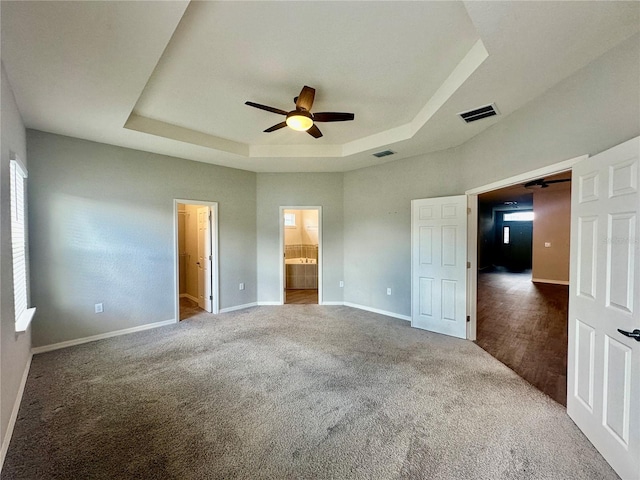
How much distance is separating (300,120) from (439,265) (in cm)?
285

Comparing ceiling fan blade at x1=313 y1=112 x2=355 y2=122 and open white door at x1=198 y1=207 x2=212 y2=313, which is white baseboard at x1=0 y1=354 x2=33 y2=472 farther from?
ceiling fan blade at x1=313 y1=112 x2=355 y2=122

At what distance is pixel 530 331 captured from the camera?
13.5 feet

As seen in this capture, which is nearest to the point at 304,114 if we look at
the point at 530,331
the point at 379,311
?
the point at 379,311

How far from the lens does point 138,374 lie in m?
2.82

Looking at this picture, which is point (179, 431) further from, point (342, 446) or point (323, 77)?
point (323, 77)

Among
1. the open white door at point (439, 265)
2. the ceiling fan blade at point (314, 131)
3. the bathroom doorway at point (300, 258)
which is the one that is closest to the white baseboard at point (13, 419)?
the ceiling fan blade at point (314, 131)

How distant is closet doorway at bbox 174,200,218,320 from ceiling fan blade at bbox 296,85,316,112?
2.97 meters

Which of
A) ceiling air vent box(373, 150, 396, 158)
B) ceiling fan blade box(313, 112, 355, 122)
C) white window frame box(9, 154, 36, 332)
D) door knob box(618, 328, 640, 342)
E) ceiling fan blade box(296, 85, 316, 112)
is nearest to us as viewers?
door knob box(618, 328, 640, 342)

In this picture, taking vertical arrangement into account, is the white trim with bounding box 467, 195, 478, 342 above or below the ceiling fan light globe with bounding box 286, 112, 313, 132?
below

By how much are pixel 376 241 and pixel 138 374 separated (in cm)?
396

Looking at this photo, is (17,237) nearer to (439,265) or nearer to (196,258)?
(196,258)

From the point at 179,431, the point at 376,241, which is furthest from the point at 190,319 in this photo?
the point at 376,241

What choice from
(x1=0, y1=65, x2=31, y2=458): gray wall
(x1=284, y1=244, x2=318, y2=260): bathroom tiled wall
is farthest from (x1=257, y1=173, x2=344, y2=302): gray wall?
(x1=0, y1=65, x2=31, y2=458): gray wall

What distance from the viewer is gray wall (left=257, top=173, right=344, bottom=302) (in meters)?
5.55
